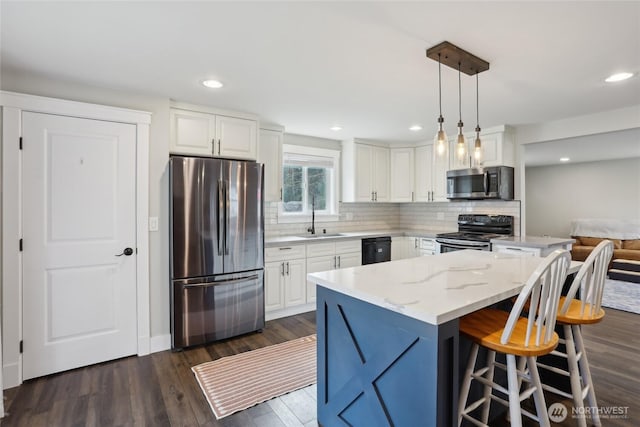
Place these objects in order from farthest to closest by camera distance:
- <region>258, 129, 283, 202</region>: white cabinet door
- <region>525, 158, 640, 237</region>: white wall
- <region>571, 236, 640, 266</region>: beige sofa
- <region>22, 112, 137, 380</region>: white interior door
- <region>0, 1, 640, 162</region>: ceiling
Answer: <region>525, 158, 640, 237</region>: white wall → <region>571, 236, 640, 266</region>: beige sofa → <region>258, 129, 283, 202</region>: white cabinet door → <region>22, 112, 137, 380</region>: white interior door → <region>0, 1, 640, 162</region>: ceiling

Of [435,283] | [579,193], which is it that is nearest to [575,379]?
[435,283]

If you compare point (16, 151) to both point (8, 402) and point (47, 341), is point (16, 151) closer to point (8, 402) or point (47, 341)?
point (47, 341)

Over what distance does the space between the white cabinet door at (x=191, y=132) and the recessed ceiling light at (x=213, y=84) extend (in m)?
0.57

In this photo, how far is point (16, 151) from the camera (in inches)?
94.2

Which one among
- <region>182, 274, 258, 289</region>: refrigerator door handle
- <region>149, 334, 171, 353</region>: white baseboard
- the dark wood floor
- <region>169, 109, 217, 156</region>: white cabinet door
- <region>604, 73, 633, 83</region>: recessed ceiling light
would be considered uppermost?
<region>604, 73, 633, 83</region>: recessed ceiling light

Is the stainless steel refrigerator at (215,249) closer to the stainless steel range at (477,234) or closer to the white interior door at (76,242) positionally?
the white interior door at (76,242)

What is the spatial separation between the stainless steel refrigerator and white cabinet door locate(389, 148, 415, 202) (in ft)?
8.55

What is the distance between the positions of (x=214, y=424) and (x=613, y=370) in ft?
9.50

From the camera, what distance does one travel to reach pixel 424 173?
5.04 metres

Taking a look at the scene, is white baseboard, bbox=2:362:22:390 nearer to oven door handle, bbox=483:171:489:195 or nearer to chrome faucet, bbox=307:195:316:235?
chrome faucet, bbox=307:195:316:235

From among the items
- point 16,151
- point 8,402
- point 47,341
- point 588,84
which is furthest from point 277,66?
point 8,402

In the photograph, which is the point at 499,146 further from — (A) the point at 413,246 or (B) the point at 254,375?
(B) the point at 254,375

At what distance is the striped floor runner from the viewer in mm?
2200

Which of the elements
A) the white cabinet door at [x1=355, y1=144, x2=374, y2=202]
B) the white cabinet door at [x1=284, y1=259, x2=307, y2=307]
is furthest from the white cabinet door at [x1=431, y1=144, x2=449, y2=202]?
the white cabinet door at [x1=284, y1=259, x2=307, y2=307]
